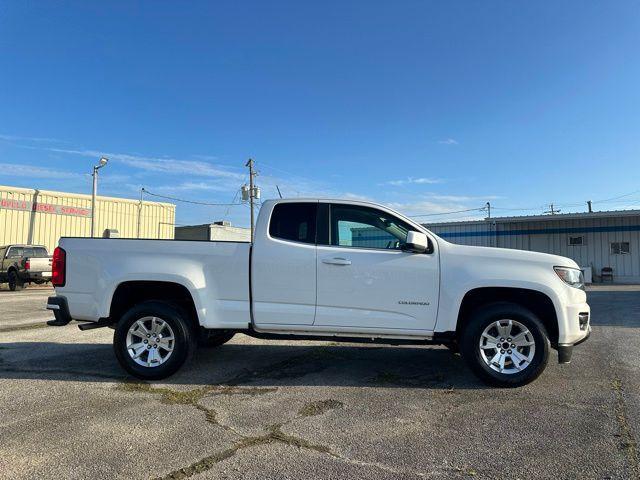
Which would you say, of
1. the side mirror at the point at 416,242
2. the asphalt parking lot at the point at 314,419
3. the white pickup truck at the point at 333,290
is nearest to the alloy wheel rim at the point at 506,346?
the white pickup truck at the point at 333,290

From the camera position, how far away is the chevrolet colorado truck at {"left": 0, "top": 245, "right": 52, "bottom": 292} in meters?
20.2

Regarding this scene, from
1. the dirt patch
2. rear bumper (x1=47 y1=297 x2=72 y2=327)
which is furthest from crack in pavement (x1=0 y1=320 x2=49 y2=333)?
the dirt patch

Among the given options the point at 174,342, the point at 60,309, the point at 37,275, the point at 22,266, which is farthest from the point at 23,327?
the point at 22,266

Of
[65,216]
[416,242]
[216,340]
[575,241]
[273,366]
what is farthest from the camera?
[65,216]

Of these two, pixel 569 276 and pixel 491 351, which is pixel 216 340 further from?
pixel 569 276

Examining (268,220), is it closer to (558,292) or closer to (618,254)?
(558,292)

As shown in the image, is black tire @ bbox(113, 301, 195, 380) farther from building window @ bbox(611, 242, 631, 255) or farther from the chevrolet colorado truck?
building window @ bbox(611, 242, 631, 255)

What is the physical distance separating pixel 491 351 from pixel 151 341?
3607 mm

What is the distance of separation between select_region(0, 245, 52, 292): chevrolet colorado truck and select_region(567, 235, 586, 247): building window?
27.6 meters

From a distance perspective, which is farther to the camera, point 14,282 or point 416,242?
point 14,282

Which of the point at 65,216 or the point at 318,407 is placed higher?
the point at 65,216

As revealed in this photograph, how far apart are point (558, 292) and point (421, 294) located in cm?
138

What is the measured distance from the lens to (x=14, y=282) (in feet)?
68.6

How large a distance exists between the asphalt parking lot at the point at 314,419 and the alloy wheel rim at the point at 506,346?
29cm
